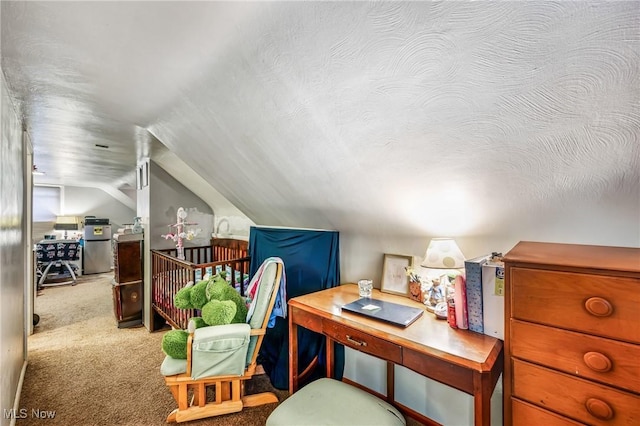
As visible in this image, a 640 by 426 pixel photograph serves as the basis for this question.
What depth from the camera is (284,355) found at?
2201 mm

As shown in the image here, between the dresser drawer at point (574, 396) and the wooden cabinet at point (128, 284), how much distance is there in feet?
12.7

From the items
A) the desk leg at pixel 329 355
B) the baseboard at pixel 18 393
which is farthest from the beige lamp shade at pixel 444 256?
the baseboard at pixel 18 393

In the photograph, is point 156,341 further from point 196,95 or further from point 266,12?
point 266,12

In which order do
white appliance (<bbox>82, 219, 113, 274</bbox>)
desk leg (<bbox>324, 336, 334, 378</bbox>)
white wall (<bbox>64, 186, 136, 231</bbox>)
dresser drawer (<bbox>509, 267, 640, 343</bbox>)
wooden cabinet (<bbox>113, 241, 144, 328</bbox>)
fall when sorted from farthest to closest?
white wall (<bbox>64, 186, 136, 231</bbox>) → white appliance (<bbox>82, 219, 113, 274</bbox>) → wooden cabinet (<bbox>113, 241, 144, 328</bbox>) → desk leg (<bbox>324, 336, 334, 378</bbox>) → dresser drawer (<bbox>509, 267, 640, 343</bbox>)

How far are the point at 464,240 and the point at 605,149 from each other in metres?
0.74

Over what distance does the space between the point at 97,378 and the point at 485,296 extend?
2.91m

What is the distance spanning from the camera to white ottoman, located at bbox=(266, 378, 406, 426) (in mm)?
1214

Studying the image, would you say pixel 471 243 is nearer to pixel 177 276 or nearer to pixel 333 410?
pixel 333 410

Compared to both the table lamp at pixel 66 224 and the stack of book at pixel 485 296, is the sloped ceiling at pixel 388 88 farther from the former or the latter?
the table lamp at pixel 66 224

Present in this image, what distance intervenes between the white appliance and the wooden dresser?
25.6ft

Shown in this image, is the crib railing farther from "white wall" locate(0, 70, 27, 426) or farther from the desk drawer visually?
the desk drawer

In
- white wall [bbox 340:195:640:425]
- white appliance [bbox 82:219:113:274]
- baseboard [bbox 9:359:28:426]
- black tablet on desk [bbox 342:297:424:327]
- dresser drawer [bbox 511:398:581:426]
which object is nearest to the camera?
dresser drawer [bbox 511:398:581:426]

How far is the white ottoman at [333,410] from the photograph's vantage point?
1.21m

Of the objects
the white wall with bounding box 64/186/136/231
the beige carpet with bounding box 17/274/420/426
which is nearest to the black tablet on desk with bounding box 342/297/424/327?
the beige carpet with bounding box 17/274/420/426
